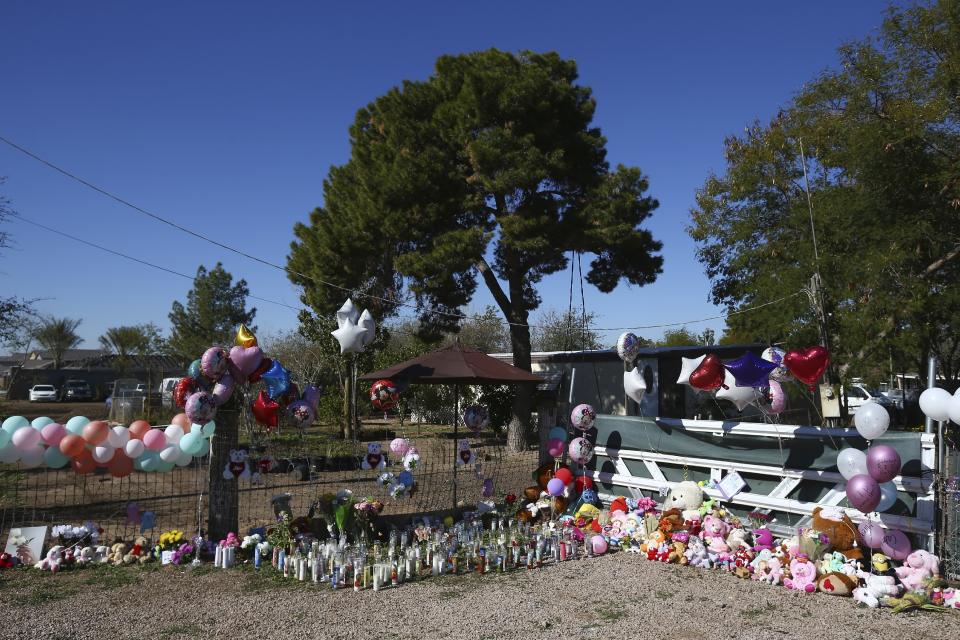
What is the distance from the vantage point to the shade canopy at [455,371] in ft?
29.3

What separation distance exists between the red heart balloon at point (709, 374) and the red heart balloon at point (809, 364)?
2.53 ft

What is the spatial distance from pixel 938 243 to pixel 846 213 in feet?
6.54

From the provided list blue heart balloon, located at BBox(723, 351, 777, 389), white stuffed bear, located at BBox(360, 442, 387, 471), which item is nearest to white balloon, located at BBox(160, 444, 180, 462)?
white stuffed bear, located at BBox(360, 442, 387, 471)

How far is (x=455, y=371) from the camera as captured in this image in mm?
9000

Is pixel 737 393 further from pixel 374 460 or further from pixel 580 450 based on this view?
pixel 374 460

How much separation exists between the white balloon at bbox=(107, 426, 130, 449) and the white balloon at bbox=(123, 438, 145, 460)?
46 mm

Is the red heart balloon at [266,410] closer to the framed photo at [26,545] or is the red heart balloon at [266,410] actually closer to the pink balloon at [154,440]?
the pink balloon at [154,440]

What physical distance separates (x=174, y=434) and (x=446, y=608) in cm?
390

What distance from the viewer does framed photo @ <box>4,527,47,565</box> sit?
723cm

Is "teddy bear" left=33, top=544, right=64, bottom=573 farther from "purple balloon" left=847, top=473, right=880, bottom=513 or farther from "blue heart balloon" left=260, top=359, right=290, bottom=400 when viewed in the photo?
"purple balloon" left=847, top=473, right=880, bottom=513

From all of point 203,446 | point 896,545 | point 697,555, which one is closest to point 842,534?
→ point 896,545

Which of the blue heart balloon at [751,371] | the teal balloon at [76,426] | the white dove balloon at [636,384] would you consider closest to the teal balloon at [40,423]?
the teal balloon at [76,426]

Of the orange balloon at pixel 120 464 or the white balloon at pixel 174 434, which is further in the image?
the white balloon at pixel 174 434

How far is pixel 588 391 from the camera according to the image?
19.7 metres
